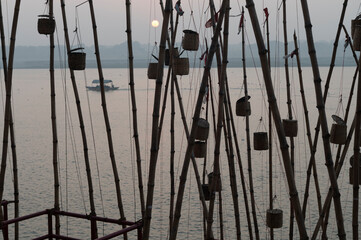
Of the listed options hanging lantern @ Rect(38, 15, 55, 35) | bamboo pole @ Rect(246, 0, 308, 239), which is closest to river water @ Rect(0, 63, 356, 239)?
hanging lantern @ Rect(38, 15, 55, 35)

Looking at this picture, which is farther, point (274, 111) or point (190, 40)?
point (190, 40)

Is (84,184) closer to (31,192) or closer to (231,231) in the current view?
(31,192)

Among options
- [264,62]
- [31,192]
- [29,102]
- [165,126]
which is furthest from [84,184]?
[29,102]

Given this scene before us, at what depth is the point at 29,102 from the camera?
2527 cm

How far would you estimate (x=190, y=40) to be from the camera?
2762mm

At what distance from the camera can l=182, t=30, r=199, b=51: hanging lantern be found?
9.02ft

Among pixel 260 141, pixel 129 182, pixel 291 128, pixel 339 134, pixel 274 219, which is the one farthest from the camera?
pixel 129 182

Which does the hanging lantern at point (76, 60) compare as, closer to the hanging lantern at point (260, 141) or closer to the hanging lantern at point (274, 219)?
the hanging lantern at point (260, 141)

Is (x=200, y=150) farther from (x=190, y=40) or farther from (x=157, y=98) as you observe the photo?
(x=157, y=98)

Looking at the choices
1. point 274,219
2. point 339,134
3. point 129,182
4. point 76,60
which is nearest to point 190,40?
point 76,60

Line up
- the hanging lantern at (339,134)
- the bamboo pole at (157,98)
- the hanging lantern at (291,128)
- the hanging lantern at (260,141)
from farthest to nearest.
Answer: the hanging lantern at (260,141), the hanging lantern at (291,128), the hanging lantern at (339,134), the bamboo pole at (157,98)

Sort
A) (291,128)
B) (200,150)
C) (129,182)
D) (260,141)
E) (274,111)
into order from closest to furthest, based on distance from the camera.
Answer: (274,111)
(200,150)
(291,128)
(260,141)
(129,182)

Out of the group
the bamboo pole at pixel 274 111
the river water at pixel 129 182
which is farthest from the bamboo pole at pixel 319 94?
the river water at pixel 129 182

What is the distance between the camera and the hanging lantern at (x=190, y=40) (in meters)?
2.75
